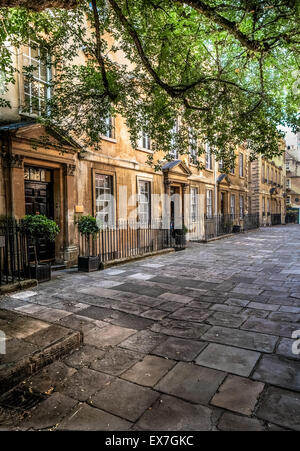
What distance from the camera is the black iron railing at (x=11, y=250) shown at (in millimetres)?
6031

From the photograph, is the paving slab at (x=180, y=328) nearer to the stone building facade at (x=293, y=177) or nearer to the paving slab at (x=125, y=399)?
the paving slab at (x=125, y=399)

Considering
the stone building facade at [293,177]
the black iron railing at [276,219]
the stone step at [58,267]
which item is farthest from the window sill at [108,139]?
the stone building facade at [293,177]

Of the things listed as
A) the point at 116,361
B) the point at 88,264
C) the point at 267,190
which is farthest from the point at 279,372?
the point at 267,190

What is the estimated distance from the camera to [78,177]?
9055 millimetres

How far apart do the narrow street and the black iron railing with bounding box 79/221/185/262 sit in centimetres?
367

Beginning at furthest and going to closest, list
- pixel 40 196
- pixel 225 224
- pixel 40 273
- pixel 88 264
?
pixel 225 224 < pixel 40 196 < pixel 88 264 < pixel 40 273

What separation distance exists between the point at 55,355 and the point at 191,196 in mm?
14056

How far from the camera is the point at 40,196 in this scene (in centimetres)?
834

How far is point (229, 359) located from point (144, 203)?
999 centimetres

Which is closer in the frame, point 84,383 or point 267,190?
point 84,383

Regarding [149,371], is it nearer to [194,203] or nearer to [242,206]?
[194,203]

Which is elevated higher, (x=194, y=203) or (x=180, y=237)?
(x=194, y=203)

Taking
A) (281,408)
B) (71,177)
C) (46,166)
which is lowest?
(281,408)
